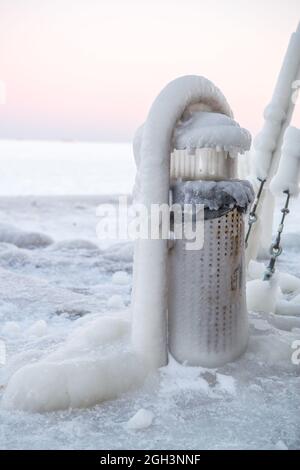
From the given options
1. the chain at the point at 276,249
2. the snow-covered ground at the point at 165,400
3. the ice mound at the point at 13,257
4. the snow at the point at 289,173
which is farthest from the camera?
the ice mound at the point at 13,257

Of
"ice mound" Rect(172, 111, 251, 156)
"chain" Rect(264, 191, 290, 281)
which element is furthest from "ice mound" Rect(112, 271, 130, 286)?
"ice mound" Rect(172, 111, 251, 156)

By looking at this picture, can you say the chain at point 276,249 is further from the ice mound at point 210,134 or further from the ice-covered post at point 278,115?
the ice mound at point 210,134

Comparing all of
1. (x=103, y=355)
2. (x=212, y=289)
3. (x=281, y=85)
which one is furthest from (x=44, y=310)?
(x=281, y=85)

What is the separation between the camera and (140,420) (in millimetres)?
2025

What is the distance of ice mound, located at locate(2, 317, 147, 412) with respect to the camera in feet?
7.09

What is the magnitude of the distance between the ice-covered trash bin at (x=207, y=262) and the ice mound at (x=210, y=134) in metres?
0.01

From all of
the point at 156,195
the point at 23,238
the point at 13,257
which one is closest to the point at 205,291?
the point at 156,195

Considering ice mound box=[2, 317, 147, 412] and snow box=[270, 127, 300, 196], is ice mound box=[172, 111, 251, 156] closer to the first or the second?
ice mound box=[2, 317, 147, 412]

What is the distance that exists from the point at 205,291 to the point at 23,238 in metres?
5.36

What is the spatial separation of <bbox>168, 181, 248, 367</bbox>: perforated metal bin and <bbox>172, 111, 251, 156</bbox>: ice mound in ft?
0.71

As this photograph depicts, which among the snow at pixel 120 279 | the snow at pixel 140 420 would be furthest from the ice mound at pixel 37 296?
the snow at pixel 140 420

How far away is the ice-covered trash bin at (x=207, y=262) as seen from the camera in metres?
2.46
